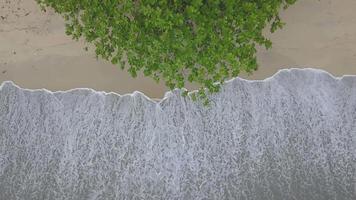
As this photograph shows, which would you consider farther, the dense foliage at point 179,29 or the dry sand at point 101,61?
the dry sand at point 101,61

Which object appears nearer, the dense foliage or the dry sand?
the dense foliage

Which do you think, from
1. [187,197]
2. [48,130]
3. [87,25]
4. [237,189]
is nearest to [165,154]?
[187,197]

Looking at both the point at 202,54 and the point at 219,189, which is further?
the point at 219,189

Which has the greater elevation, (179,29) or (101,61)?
(101,61)

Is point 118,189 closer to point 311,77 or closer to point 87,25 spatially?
point 87,25
